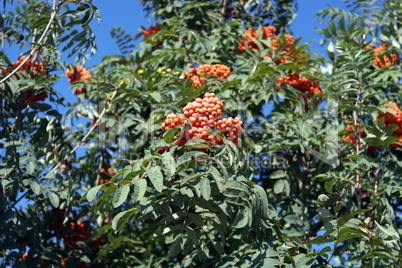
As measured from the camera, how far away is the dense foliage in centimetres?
295

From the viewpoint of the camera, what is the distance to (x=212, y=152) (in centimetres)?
301

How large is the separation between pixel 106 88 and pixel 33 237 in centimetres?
151

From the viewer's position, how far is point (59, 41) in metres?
3.86

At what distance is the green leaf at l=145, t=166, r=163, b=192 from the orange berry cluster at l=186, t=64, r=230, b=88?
1.72m

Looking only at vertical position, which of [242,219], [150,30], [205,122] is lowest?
[242,219]

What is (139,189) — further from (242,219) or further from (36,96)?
(36,96)

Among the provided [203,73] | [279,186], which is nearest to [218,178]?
[279,186]

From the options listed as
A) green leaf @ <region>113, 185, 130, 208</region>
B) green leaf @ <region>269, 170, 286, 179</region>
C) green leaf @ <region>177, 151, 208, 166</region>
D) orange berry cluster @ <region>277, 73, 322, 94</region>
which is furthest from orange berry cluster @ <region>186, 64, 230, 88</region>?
green leaf @ <region>113, 185, 130, 208</region>

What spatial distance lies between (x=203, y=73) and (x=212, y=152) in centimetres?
155

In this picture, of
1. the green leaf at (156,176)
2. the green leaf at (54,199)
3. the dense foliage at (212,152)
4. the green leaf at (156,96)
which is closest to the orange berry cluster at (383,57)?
the dense foliage at (212,152)

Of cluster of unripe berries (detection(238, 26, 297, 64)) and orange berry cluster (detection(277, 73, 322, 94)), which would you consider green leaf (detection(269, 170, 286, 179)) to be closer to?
orange berry cluster (detection(277, 73, 322, 94))

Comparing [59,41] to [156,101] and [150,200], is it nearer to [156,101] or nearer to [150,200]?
[156,101]

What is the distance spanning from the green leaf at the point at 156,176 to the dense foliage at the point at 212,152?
1 cm

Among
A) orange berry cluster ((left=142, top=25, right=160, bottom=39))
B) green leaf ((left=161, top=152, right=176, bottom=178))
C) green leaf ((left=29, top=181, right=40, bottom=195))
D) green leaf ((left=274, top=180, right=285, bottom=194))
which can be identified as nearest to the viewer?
green leaf ((left=161, top=152, right=176, bottom=178))
